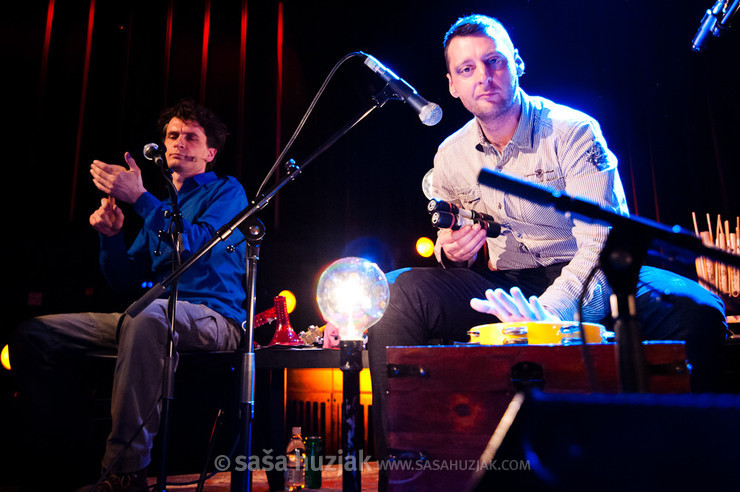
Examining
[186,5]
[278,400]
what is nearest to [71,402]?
[278,400]

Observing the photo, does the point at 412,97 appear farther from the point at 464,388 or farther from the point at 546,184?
the point at 464,388

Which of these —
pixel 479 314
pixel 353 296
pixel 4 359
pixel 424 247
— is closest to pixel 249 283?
pixel 353 296

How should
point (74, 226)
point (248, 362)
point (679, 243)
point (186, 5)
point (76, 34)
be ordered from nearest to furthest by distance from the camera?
1. point (679, 243)
2. point (248, 362)
3. point (74, 226)
4. point (76, 34)
5. point (186, 5)

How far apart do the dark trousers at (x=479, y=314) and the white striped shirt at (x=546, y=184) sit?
0.12 metres

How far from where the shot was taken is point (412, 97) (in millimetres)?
1770

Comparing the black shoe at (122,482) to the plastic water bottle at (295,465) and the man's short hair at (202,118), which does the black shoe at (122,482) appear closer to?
the plastic water bottle at (295,465)

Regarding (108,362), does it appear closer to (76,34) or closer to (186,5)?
(76,34)

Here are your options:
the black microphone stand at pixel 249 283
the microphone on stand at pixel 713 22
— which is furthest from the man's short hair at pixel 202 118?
the microphone on stand at pixel 713 22

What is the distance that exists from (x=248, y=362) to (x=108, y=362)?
1.02 m

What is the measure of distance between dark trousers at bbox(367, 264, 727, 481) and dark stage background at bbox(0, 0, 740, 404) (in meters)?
2.08

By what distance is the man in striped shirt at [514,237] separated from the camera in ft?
4.95

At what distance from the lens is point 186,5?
4.01m

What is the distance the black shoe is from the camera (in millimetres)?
1792

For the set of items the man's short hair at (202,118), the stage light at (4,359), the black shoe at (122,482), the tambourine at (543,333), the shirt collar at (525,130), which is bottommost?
the black shoe at (122,482)
